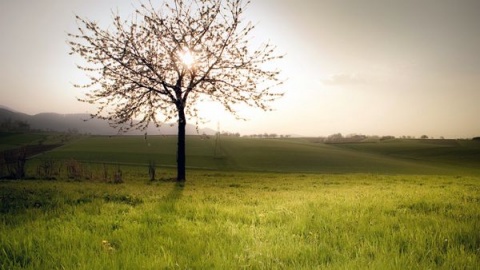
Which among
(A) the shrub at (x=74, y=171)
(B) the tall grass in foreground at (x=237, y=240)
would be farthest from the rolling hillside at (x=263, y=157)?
(B) the tall grass in foreground at (x=237, y=240)

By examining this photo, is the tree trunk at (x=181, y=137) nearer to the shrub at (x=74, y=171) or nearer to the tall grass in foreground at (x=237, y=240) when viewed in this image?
the shrub at (x=74, y=171)

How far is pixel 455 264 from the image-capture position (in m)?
4.48

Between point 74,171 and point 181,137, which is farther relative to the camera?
point 74,171

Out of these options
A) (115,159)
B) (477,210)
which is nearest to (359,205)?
(477,210)

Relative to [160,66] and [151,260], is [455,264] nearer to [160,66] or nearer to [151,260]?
[151,260]

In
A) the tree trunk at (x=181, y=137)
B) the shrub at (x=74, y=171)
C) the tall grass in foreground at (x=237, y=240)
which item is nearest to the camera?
the tall grass in foreground at (x=237, y=240)

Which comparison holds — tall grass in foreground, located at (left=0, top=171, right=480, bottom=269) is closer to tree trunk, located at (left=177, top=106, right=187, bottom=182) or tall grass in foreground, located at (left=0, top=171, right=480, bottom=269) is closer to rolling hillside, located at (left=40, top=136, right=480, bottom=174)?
tree trunk, located at (left=177, top=106, right=187, bottom=182)

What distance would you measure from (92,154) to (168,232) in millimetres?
67809

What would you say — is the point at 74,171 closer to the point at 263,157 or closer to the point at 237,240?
the point at 237,240

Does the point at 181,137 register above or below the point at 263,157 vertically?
above

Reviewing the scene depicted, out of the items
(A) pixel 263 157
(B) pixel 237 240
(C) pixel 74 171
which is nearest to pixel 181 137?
(C) pixel 74 171

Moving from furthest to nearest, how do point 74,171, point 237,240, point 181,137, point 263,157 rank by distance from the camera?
point 263,157
point 74,171
point 181,137
point 237,240

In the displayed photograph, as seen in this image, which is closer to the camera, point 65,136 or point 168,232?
point 168,232

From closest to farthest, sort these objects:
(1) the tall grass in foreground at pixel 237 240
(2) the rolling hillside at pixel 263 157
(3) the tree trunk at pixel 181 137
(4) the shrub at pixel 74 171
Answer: (1) the tall grass in foreground at pixel 237 240 → (3) the tree trunk at pixel 181 137 → (4) the shrub at pixel 74 171 → (2) the rolling hillside at pixel 263 157
